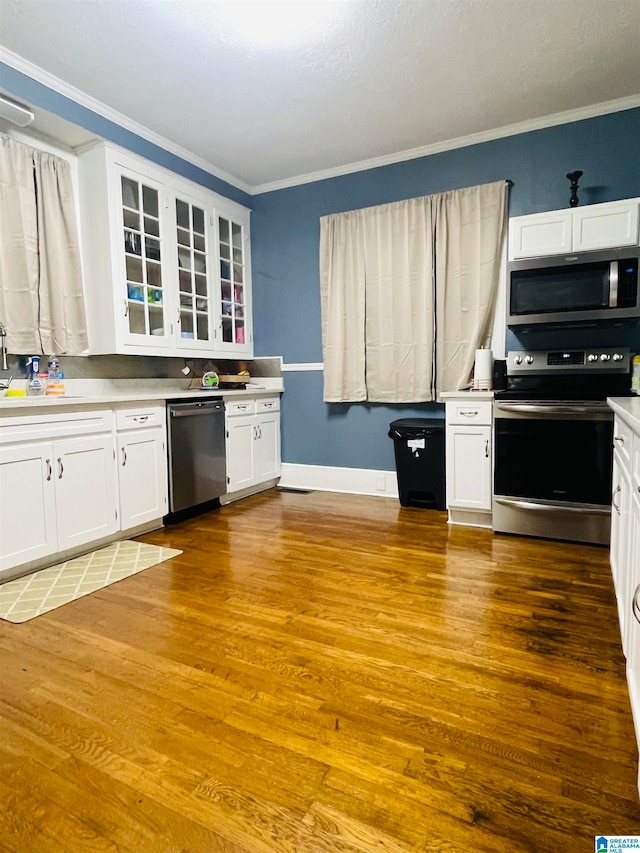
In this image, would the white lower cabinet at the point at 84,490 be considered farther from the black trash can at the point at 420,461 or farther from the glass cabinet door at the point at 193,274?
the black trash can at the point at 420,461

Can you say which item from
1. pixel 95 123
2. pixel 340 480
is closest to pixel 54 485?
pixel 95 123

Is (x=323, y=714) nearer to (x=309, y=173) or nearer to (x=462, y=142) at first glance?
(x=462, y=142)

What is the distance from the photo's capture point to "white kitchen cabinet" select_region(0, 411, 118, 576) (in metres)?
2.49

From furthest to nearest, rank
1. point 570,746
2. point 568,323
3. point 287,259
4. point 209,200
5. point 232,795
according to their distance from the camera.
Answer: point 287,259
point 209,200
point 568,323
point 570,746
point 232,795

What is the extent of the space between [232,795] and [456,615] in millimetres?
1222

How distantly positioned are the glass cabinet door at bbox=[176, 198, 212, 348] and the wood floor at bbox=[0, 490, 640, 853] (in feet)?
7.16

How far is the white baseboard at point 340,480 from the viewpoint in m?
4.25

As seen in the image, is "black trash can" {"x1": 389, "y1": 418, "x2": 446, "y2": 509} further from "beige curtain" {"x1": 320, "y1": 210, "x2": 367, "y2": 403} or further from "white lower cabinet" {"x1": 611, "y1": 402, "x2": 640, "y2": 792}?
"white lower cabinet" {"x1": 611, "y1": 402, "x2": 640, "y2": 792}

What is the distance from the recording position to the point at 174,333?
3873 mm

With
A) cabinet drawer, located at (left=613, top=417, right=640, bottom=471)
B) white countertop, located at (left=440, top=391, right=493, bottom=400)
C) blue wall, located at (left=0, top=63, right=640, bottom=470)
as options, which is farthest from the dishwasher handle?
cabinet drawer, located at (left=613, top=417, right=640, bottom=471)

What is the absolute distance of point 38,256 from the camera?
121 inches

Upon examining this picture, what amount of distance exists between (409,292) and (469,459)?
146cm

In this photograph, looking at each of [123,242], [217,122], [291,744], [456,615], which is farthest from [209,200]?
[291,744]

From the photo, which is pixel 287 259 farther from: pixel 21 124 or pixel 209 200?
pixel 21 124
